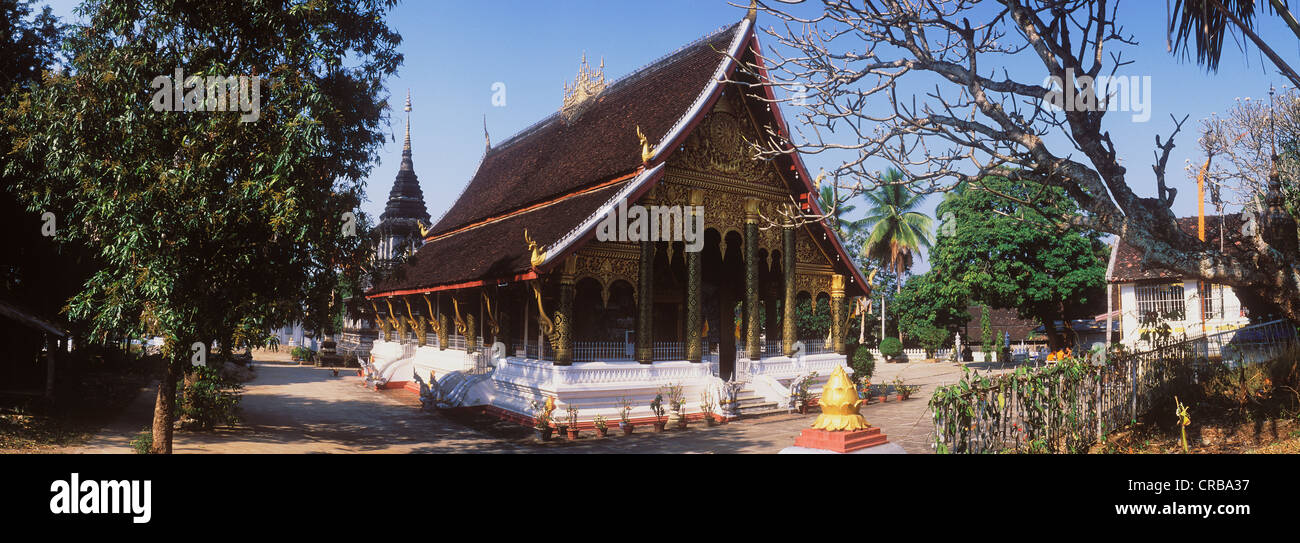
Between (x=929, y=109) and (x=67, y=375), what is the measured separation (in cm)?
1709

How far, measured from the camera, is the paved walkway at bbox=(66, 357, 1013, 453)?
11.2 metres

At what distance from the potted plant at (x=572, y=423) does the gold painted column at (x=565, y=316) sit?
953 millimetres

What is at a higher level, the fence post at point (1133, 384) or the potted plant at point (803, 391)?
the fence post at point (1133, 384)

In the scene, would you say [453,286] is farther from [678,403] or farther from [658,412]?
[678,403]

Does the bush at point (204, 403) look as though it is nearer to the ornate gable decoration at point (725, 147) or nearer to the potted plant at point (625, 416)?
the potted plant at point (625, 416)

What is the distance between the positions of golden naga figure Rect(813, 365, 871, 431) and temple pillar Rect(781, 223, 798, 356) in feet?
33.6

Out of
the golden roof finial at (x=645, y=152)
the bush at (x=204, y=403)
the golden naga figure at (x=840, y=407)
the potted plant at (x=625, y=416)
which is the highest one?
the golden roof finial at (x=645, y=152)

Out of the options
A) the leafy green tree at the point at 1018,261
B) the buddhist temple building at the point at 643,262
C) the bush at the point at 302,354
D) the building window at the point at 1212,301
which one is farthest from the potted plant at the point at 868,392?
the bush at the point at 302,354

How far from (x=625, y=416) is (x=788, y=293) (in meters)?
5.73

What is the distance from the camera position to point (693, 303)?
1513cm

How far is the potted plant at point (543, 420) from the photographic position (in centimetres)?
1198

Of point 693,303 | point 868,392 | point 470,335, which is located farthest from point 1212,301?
point 470,335
